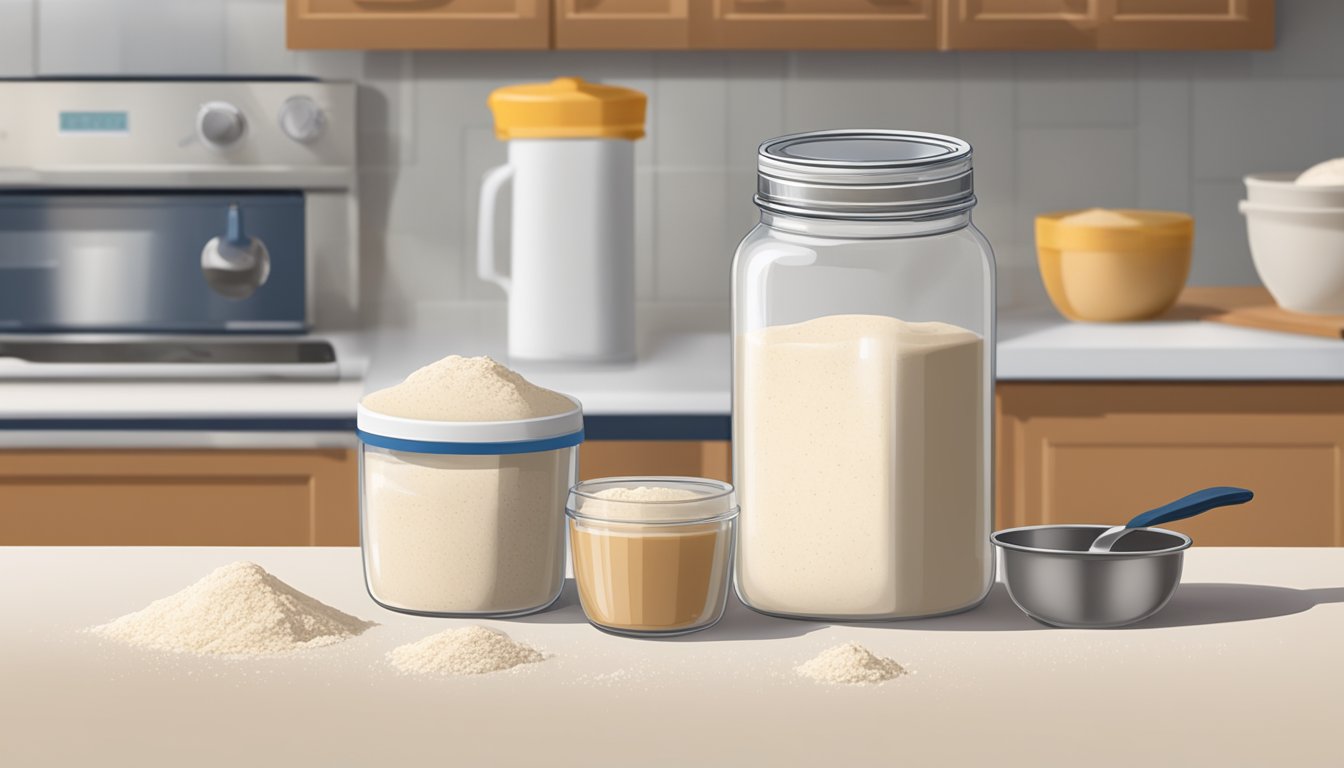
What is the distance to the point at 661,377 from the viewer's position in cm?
240

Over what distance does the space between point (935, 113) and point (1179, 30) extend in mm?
441

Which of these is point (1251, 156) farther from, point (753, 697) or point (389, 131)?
point (753, 697)

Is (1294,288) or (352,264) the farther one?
(352,264)

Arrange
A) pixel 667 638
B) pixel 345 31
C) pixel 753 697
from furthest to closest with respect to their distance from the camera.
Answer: pixel 345 31, pixel 667 638, pixel 753 697

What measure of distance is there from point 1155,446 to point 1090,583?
141cm

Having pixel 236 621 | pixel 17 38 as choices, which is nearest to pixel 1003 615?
pixel 236 621

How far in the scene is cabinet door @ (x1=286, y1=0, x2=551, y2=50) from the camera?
8.57 ft

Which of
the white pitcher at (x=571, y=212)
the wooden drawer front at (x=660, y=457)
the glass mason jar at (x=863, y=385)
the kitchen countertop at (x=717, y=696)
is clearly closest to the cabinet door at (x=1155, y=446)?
the wooden drawer front at (x=660, y=457)

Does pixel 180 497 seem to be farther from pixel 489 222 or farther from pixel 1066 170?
pixel 1066 170

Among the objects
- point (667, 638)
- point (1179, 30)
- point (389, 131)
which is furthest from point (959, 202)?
point (389, 131)

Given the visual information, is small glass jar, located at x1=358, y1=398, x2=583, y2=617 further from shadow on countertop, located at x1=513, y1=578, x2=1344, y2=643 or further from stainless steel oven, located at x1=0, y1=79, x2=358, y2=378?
stainless steel oven, located at x1=0, y1=79, x2=358, y2=378

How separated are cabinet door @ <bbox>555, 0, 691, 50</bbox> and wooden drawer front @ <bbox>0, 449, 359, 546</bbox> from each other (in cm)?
77

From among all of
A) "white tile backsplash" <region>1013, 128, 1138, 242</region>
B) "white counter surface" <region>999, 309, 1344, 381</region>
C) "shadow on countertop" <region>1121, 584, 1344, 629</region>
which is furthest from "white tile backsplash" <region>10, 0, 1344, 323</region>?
"shadow on countertop" <region>1121, 584, 1344, 629</region>

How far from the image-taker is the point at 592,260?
245 cm
